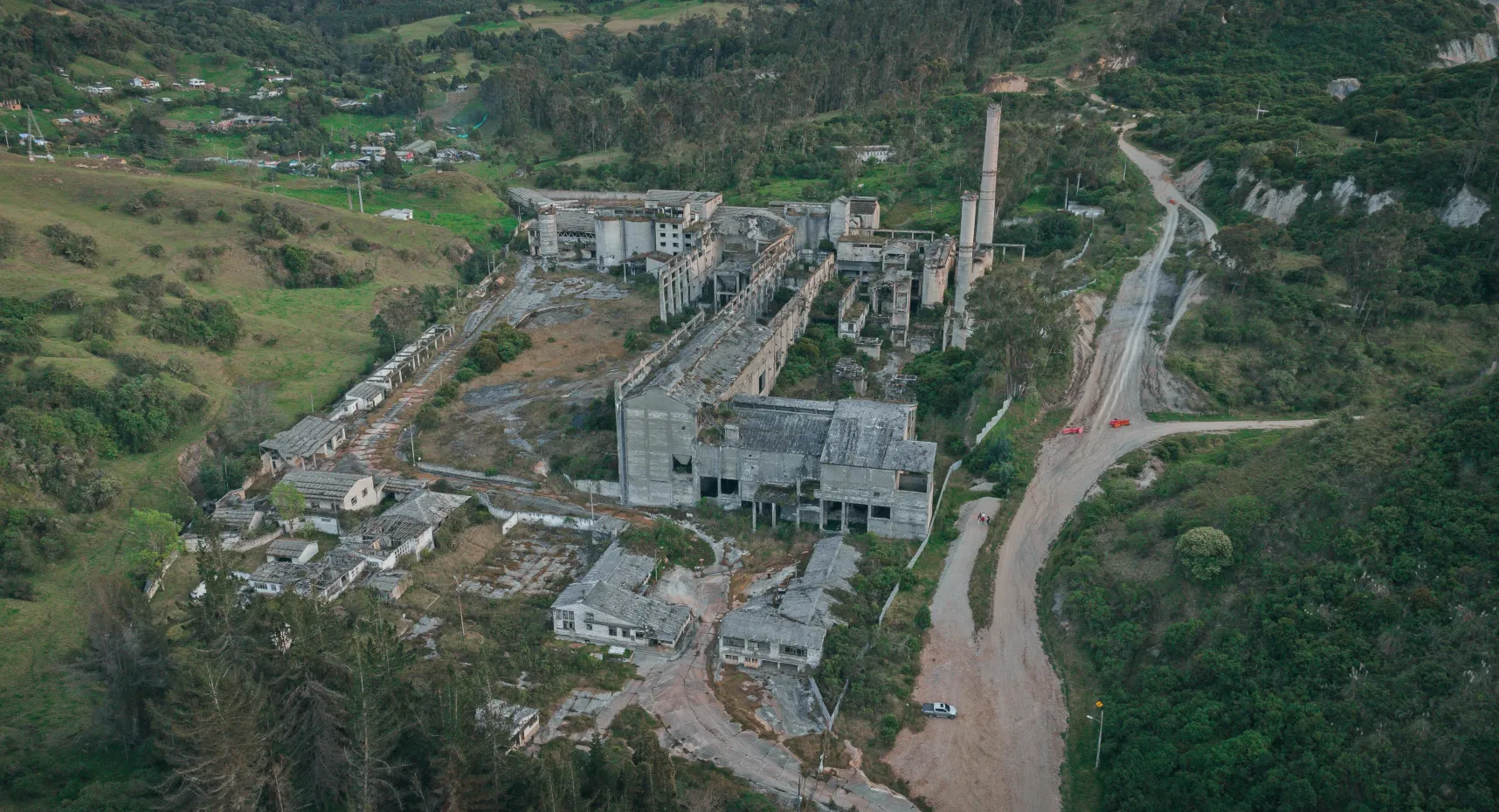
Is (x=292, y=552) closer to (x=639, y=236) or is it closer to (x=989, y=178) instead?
→ (x=639, y=236)

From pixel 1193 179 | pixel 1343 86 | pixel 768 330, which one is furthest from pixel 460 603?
pixel 1343 86

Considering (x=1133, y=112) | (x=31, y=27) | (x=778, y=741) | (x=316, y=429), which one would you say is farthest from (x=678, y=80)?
(x=778, y=741)

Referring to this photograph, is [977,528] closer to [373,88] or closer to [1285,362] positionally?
[1285,362]

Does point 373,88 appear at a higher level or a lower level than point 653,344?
higher

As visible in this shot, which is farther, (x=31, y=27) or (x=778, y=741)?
(x=31, y=27)

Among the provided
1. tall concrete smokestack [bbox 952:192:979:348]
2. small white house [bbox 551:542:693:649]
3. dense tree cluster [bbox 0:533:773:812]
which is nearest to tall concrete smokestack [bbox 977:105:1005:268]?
tall concrete smokestack [bbox 952:192:979:348]
